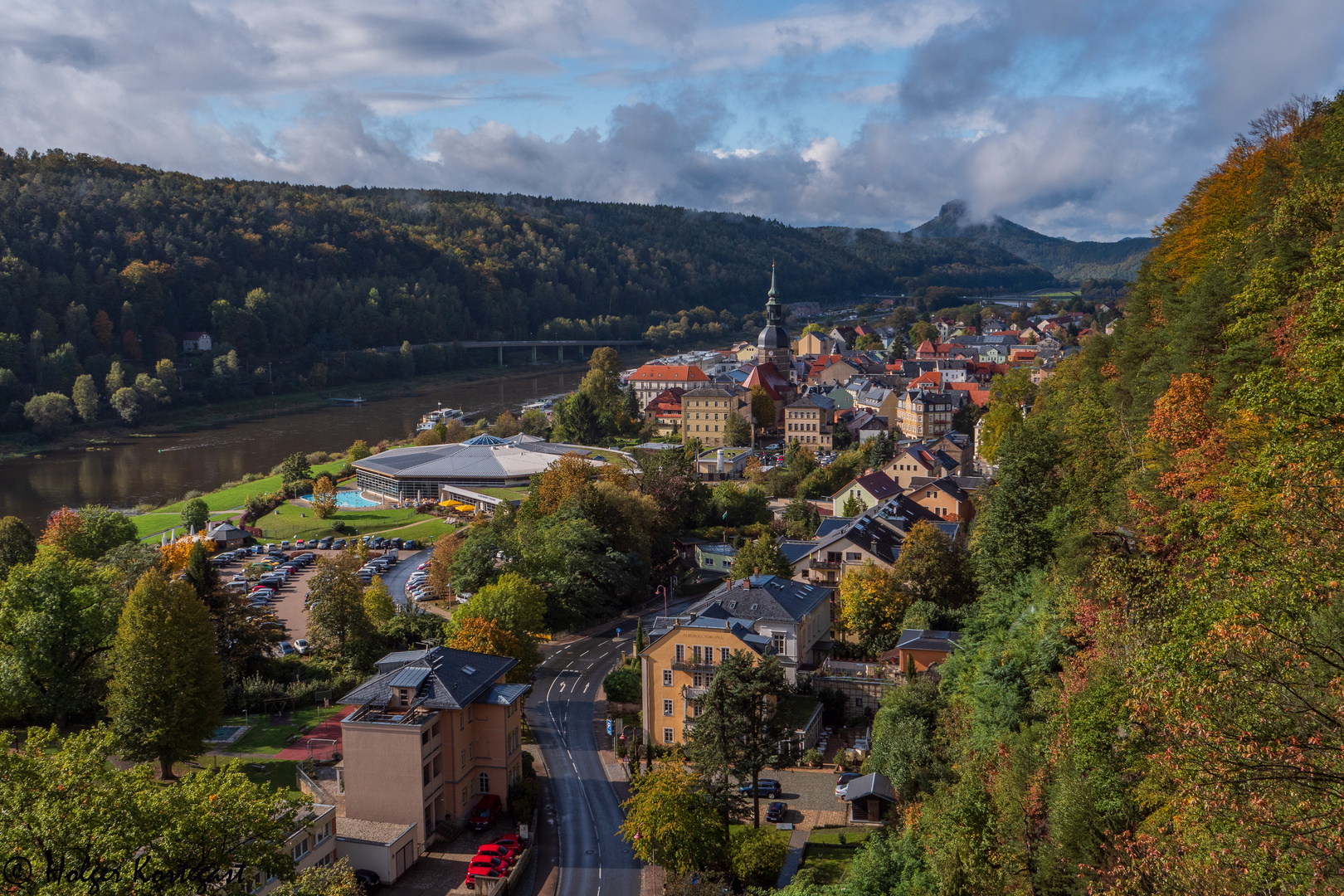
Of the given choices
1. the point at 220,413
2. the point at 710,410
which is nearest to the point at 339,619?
the point at 710,410

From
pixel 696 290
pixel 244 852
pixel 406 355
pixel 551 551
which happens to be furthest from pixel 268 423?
pixel 696 290

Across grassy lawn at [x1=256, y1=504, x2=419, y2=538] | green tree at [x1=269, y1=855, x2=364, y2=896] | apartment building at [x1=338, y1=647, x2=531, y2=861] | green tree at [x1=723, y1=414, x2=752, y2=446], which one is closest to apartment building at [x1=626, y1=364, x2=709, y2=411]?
green tree at [x1=723, y1=414, x2=752, y2=446]

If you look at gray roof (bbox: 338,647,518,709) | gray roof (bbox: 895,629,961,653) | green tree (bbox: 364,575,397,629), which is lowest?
green tree (bbox: 364,575,397,629)

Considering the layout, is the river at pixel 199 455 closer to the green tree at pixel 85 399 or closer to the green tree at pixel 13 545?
the green tree at pixel 85 399

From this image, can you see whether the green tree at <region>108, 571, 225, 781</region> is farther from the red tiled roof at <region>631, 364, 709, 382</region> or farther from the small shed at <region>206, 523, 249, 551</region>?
the red tiled roof at <region>631, 364, 709, 382</region>

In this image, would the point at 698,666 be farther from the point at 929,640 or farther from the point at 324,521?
the point at 324,521
